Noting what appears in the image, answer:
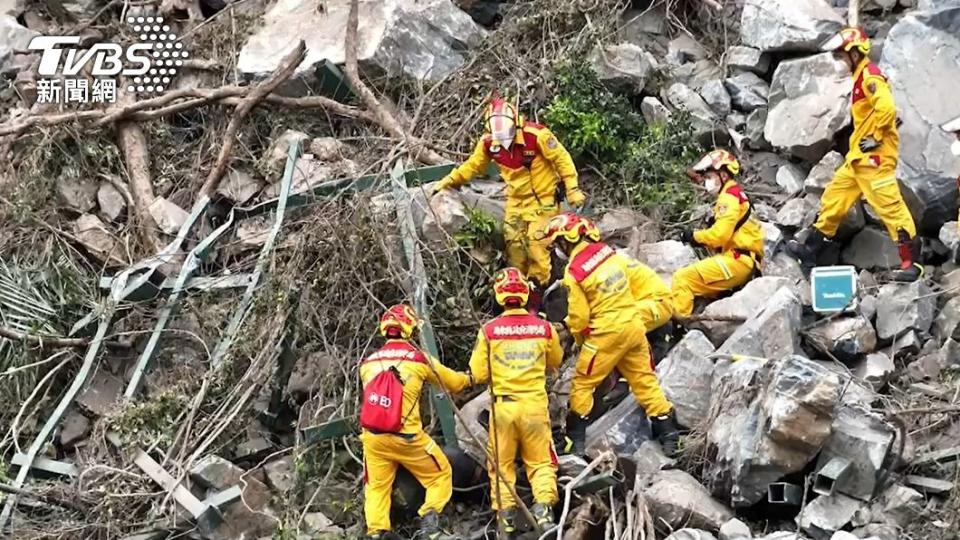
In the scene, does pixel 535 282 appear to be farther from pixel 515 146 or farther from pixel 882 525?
pixel 882 525

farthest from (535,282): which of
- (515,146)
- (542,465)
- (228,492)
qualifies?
(228,492)

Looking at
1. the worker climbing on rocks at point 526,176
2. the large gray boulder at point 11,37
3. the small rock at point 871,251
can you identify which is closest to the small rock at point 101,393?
the worker climbing on rocks at point 526,176

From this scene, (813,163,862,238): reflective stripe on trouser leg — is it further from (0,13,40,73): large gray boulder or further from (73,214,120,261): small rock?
(0,13,40,73): large gray boulder

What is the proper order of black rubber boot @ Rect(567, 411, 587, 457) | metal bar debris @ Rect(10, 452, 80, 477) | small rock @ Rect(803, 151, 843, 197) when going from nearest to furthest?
black rubber boot @ Rect(567, 411, 587, 457) → metal bar debris @ Rect(10, 452, 80, 477) → small rock @ Rect(803, 151, 843, 197)

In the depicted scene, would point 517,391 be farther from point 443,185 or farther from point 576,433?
point 443,185

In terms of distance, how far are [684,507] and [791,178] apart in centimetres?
407

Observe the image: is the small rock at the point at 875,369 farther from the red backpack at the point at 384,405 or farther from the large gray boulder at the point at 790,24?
the large gray boulder at the point at 790,24

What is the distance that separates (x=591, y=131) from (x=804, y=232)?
1.95 metres

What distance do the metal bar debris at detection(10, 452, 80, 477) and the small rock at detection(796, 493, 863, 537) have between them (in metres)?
4.94

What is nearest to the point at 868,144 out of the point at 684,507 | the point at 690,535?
the point at 684,507

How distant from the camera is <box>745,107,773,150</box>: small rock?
35.2 feet

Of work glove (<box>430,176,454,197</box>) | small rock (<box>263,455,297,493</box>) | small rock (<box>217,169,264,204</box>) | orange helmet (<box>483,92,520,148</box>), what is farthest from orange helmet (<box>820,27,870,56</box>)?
small rock (<box>263,455,297,493</box>)

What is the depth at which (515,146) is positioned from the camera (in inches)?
Result: 364

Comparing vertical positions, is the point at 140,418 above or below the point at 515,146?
below
